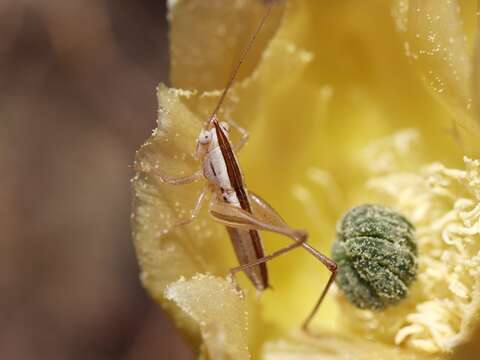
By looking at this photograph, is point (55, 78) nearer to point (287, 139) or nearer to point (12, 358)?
point (12, 358)

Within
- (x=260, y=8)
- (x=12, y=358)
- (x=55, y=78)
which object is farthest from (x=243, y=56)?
(x=12, y=358)

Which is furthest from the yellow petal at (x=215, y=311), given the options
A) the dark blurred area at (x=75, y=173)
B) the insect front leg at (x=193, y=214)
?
the dark blurred area at (x=75, y=173)

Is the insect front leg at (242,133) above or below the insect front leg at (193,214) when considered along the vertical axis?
above

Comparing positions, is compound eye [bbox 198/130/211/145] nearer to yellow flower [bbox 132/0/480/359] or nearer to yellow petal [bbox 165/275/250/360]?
yellow flower [bbox 132/0/480/359]

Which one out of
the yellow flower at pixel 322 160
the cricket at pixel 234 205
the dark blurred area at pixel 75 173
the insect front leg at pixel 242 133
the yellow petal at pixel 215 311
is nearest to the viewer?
the yellow petal at pixel 215 311

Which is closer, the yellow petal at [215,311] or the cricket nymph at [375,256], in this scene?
the yellow petal at [215,311]

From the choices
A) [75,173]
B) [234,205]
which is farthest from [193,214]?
[75,173]

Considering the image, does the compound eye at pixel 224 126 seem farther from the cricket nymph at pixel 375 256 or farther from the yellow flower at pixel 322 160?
the cricket nymph at pixel 375 256
